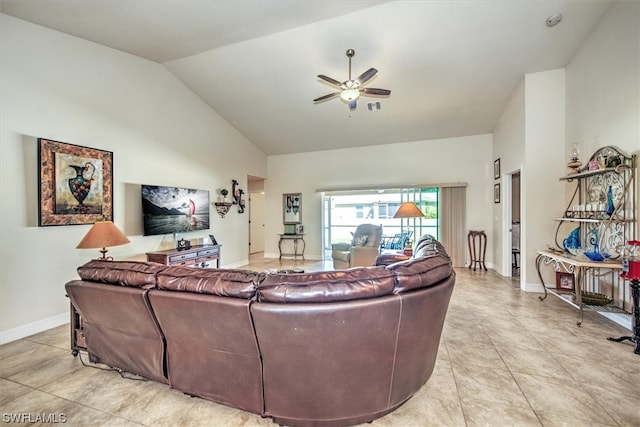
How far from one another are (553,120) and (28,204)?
6.87m

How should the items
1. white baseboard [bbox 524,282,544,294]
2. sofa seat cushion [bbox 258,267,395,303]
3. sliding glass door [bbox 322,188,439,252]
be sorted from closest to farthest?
sofa seat cushion [bbox 258,267,395,303] < white baseboard [bbox 524,282,544,294] < sliding glass door [bbox 322,188,439,252]

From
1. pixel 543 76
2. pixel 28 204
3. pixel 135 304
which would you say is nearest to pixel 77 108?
pixel 28 204

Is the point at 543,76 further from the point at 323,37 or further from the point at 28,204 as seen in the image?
the point at 28,204

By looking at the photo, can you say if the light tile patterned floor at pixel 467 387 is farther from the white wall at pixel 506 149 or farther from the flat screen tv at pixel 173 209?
the white wall at pixel 506 149

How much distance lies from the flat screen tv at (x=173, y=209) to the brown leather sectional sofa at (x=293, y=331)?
251 centimetres

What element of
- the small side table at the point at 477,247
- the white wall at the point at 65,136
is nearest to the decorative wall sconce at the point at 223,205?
the white wall at the point at 65,136

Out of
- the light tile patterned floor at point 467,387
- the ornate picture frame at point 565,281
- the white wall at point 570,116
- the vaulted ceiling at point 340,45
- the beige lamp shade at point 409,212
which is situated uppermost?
the vaulted ceiling at point 340,45

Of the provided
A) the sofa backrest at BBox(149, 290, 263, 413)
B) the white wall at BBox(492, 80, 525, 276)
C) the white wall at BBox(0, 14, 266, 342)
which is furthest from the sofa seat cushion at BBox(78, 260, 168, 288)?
the white wall at BBox(492, 80, 525, 276)

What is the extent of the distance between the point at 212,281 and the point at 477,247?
609cm

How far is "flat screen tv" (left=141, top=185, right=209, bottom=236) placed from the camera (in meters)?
4.09

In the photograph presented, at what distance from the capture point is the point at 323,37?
11.9ft

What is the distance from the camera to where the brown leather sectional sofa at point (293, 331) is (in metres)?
1.39

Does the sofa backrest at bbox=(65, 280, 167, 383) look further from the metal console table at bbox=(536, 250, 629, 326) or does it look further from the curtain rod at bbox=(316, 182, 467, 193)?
the curtain rod at bbox=(316, 182, 467, 193)

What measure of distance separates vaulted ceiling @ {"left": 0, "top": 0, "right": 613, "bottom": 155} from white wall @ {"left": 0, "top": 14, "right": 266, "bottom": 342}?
0.89ft
